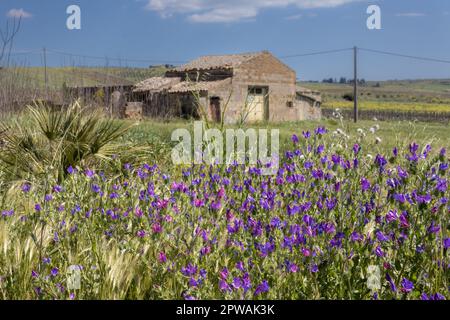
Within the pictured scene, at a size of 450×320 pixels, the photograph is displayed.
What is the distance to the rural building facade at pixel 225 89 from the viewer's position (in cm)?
2719

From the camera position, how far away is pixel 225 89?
93.1 feet

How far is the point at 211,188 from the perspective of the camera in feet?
15.4

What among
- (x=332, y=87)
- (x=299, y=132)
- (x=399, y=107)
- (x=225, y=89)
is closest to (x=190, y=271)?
(x=299, y=132)

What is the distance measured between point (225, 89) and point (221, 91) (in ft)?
1.42

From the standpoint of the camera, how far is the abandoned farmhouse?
1061 inches

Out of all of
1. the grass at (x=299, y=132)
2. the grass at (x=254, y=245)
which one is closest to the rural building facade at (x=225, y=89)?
the grass at (x=299, y=132)

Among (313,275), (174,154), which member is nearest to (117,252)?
(313,275)

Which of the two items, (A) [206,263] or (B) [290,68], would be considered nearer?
(A) [206,263]

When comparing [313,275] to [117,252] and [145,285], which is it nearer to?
[145,285]

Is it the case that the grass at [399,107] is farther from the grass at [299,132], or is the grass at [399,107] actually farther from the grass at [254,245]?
the grass at [254,245]

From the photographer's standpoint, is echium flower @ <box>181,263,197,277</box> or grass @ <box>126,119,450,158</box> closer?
echium flower @ <box>181,263,197,277</box>

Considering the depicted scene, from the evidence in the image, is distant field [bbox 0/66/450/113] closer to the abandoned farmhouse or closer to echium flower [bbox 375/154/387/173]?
the abandoned farmhouse

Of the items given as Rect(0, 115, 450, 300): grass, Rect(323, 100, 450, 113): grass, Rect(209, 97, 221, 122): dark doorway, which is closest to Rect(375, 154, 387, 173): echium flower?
Rect(0, 115, 450, 300): grass
